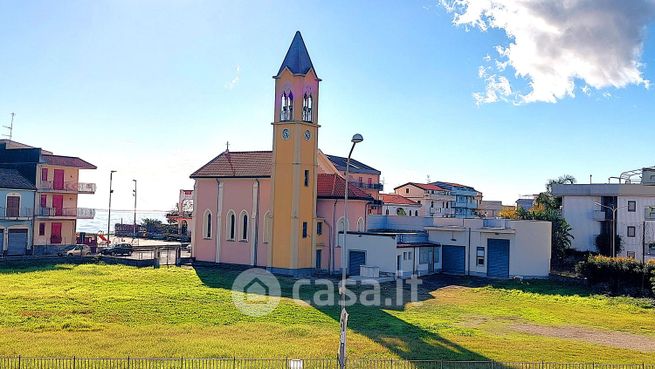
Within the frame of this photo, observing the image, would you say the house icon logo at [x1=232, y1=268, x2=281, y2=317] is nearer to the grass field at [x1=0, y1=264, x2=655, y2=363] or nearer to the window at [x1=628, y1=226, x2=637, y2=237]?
the grass field at [x1=0, y1=264, x2=655, y2=363]

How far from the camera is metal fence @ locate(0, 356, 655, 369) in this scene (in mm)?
19547

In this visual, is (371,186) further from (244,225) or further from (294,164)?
(294,164)

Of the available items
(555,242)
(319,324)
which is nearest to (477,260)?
(555,242)

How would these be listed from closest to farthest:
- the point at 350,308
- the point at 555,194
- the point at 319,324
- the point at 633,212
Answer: the point at 319,324, the point at 350,308, the point at 633,212, the point at 555,194

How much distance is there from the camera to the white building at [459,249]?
46.4 metres

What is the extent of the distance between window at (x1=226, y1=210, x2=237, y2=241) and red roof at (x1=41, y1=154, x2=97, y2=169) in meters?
16.9

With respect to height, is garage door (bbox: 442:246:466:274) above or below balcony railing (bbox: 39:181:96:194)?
below

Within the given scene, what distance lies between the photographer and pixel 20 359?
1912cm

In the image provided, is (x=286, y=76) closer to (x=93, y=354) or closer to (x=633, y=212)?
(x=93, y=354)

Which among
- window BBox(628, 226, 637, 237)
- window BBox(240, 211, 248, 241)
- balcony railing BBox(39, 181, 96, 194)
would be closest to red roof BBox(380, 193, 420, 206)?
window BBox(628, 226, 637, 237)

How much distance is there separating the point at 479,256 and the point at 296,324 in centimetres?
2484

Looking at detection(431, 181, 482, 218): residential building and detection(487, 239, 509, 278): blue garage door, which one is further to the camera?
detection(431, 181, 482, 218): residential building

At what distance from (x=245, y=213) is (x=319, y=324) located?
78.4 ft

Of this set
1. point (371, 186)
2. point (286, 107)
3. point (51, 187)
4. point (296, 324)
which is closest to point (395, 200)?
point (371, 186)
